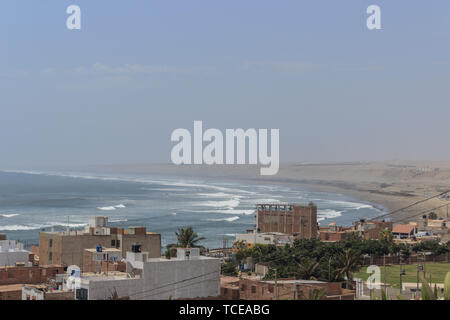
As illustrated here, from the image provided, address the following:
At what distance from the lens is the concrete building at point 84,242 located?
23.0 metres

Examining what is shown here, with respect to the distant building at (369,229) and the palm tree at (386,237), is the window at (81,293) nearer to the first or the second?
the palm tree at (386,237)

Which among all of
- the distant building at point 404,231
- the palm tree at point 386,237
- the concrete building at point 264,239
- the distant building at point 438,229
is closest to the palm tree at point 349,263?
the palm tree at point 386,237

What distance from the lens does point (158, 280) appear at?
16.4m

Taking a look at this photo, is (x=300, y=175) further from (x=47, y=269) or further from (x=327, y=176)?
(x=47, y=269)

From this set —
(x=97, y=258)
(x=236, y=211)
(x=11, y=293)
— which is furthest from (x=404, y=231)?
(x=236, y=211)

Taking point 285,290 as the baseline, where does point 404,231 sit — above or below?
above

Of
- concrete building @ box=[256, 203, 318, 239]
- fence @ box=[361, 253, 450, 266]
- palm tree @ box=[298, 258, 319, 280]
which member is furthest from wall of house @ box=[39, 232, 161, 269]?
concrete building @ box=[256, 203, 318, 239]

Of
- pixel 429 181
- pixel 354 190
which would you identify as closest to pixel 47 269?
pixel 354 190

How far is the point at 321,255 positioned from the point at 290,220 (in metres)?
11.5

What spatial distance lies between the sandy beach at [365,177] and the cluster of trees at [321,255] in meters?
68.5

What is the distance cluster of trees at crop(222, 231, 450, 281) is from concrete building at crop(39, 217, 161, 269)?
307 cm

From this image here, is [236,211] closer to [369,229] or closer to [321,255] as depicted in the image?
[369,229]

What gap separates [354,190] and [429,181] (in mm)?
22738

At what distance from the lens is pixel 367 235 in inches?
1609
